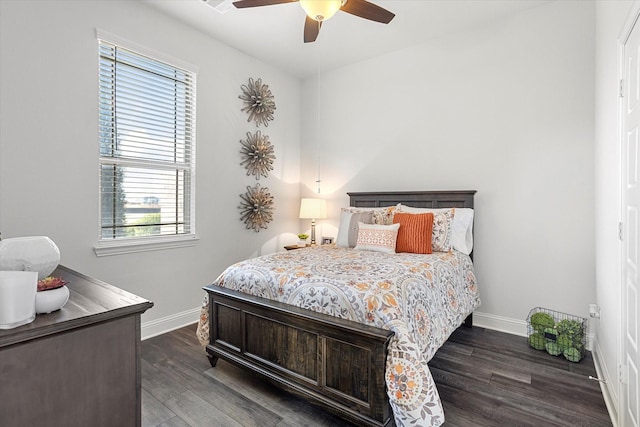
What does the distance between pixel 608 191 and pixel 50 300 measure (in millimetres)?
2953

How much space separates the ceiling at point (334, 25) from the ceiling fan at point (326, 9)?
639mm

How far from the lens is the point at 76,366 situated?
998 mm

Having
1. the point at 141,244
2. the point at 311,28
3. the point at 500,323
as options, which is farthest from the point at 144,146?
the point at 500,323

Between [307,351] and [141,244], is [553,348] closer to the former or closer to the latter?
[307,351]

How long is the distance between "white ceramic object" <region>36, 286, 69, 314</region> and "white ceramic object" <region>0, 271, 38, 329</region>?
Result: 6 cm

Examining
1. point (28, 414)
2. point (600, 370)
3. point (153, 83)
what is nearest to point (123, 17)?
point (153, 83)

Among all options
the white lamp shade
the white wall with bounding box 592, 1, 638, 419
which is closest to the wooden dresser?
the white wall with bounding box 592, 1, 638, 419

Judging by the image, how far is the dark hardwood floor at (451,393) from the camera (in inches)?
73.6

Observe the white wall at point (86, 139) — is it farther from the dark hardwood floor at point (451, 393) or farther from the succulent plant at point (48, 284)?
the succulent plant at point (48, 284)

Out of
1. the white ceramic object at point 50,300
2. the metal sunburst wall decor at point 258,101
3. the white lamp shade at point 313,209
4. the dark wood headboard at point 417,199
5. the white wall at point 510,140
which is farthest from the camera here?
the white lamp shade at point 313,209

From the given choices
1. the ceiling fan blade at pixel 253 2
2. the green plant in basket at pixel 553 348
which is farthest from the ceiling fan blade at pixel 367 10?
the green plant in basket at pixel 553 348

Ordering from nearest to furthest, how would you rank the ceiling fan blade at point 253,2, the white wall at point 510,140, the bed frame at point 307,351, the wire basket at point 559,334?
the bed frame at point 307,351 → the ceiling fan blade at point 253,2 → the wire basket at point 559,334 → the white wall at point 510,140

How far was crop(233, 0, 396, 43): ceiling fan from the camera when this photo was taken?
6.61 feet

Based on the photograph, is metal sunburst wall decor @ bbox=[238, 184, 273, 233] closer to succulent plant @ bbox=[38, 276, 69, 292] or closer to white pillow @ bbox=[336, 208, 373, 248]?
white pillow @ bbox=[336, 208, 373, 248]
